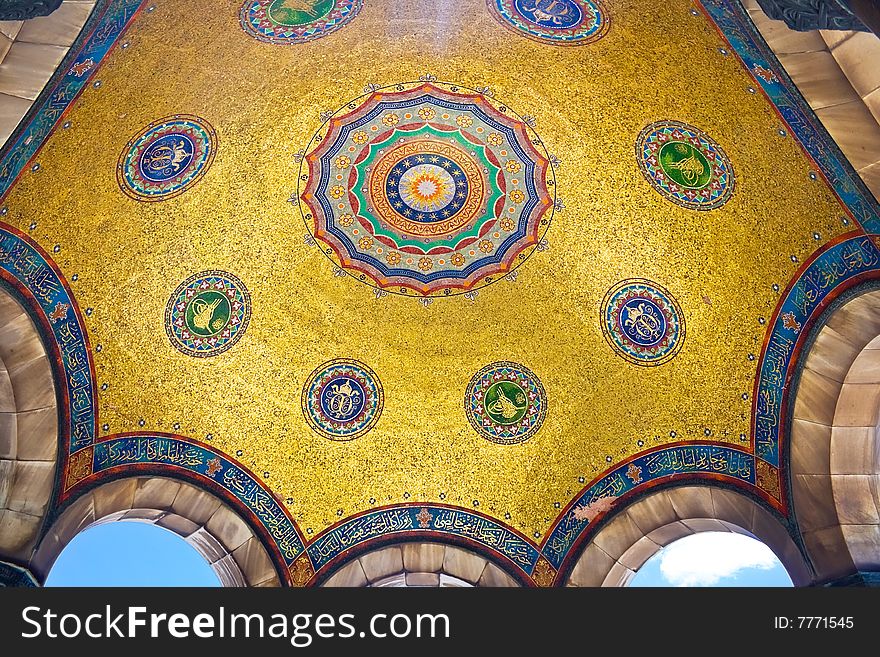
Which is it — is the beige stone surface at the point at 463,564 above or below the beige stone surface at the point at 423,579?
above

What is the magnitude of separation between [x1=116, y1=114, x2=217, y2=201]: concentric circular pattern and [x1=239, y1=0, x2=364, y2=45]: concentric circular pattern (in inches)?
42.5

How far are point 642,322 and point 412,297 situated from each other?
8.17 feet

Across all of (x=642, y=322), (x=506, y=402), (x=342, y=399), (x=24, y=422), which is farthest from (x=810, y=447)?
(x=24, y=422)

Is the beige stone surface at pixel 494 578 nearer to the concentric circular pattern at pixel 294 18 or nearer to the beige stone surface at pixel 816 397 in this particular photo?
the beige stone surface at pixel 816 397

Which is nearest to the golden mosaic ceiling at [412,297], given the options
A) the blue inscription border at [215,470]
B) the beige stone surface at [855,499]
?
the blue inscription border at [215,470]

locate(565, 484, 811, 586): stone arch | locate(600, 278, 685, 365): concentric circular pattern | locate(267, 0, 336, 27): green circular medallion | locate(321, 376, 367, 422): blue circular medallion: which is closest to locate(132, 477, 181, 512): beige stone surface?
locate(321, 376, 367, 422): blue circular medallion

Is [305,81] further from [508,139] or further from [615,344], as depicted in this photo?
[615,344]

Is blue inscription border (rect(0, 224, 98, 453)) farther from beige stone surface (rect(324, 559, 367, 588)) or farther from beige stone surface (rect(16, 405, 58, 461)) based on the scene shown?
beige stone surface (rect(324, 559, 367, 588))

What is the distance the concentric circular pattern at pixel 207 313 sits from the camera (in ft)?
27.7

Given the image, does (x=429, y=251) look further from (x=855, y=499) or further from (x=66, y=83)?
(x=855, y=499)

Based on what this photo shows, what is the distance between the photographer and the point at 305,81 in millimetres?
7816

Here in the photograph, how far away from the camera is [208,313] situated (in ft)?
28.1

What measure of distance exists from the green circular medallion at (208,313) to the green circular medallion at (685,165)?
472 cm

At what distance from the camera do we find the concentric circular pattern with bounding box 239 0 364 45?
23.7 ft
